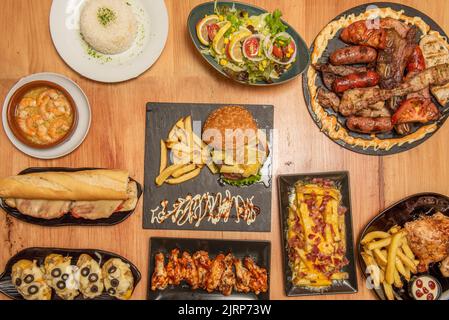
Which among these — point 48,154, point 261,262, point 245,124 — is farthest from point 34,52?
point 261,262

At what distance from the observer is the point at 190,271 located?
11.0 ft

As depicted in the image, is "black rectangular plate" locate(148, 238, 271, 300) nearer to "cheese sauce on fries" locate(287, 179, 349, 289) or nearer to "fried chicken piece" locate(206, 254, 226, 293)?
"fried chicken piece" locate(206, 254, 226, 293)

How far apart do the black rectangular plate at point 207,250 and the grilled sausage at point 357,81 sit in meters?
1.43

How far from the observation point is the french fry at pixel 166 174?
3.36 metres

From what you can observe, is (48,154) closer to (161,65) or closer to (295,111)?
(161,65)

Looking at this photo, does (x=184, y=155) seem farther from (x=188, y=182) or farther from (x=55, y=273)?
(x=55, y=273)

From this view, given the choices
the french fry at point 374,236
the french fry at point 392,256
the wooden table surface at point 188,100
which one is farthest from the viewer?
the wooden table surface at point 188,100

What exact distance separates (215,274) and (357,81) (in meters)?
1.97

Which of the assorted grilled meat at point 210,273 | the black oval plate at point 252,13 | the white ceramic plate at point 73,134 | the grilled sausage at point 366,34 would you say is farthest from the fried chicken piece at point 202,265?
the grilled sausage at point 366,34

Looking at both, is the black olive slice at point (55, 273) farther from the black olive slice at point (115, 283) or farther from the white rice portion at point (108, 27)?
the white rice portion at point (108, 27)

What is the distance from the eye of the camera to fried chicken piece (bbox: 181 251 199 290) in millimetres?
3338

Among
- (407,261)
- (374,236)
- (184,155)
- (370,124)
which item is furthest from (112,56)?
(407,261)

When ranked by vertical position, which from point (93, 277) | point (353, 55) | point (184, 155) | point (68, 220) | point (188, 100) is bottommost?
point (93, 277)

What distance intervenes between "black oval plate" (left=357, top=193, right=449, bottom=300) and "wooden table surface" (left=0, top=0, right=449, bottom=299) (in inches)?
6.1
